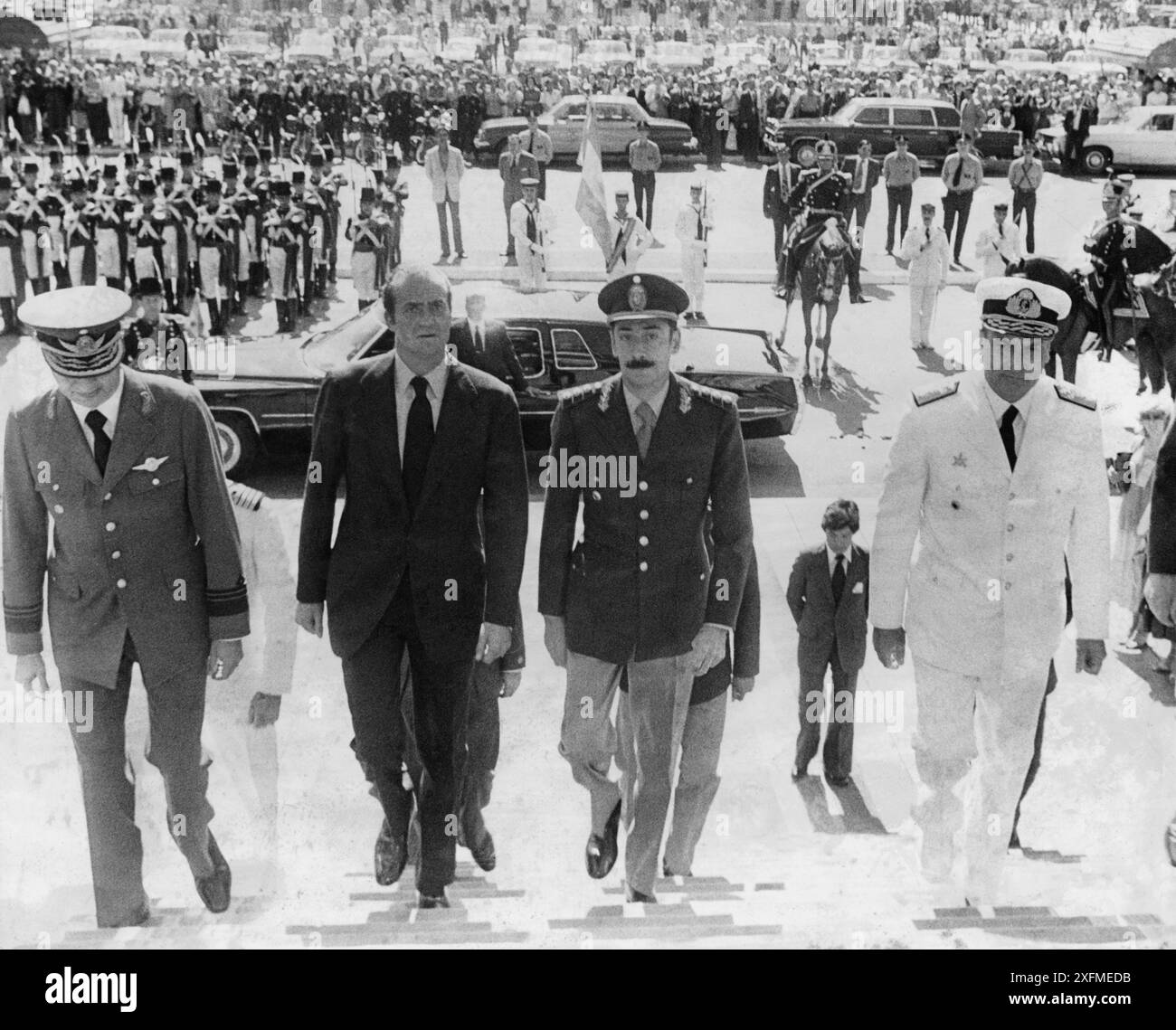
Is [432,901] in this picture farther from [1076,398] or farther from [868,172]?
[868,172]

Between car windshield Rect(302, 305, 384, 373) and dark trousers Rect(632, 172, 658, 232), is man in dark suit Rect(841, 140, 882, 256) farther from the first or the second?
car windshield Rect(302, 305, 384, 373)

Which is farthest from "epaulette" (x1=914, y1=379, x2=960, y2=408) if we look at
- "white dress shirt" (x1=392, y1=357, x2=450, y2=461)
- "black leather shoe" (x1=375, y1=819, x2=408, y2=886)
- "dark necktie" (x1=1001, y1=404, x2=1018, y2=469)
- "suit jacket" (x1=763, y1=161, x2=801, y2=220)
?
"suit jacket" (x1=763, y1=161, x2=801, y2=220)

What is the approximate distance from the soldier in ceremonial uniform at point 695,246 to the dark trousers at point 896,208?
4.10 feet

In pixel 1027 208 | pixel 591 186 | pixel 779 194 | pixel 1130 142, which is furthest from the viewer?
pixel 1130 142

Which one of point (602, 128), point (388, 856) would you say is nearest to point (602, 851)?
point (388, 856)

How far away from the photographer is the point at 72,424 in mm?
4441

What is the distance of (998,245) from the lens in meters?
8.29

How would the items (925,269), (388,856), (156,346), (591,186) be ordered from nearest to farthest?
(388,856) → (156,346) → (591,186) → (925,269)

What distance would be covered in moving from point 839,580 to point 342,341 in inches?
114

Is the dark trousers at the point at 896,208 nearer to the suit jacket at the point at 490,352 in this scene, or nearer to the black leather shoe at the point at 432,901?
the suit jacket at the point at 490,352

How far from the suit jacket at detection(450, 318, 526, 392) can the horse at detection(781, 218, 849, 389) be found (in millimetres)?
2364

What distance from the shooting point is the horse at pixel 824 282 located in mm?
8602

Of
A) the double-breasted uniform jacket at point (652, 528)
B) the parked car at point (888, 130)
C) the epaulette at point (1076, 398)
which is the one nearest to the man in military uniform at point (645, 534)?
the double-breasted uniform jacket at point (652, 528)
